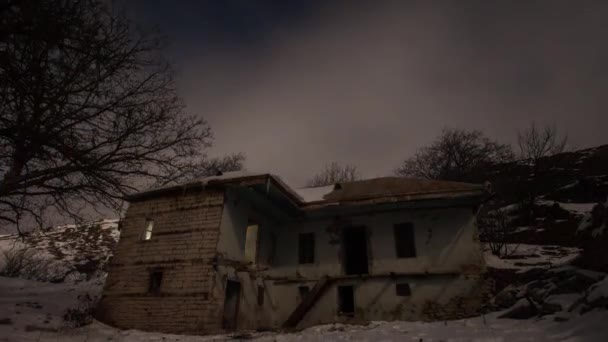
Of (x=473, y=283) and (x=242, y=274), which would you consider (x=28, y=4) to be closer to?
(x=242, y=274)

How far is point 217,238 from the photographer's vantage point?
452 inches

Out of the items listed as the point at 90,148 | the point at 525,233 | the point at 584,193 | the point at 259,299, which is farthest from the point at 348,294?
the point at 584,193

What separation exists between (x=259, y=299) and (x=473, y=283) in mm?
8663

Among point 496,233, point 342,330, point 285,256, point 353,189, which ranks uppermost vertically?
point 353,189

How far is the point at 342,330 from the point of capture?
9.11 metres

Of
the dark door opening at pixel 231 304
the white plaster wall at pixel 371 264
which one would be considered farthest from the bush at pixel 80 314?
the white plaster wall at pixel 371 264

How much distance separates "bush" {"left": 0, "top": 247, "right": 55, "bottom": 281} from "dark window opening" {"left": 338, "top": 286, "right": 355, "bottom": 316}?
68.7 ft

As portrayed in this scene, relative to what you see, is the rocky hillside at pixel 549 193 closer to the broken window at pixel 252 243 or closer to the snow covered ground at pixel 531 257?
the snow covered ground at pixel 531 257

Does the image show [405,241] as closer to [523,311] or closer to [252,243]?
[523,311]

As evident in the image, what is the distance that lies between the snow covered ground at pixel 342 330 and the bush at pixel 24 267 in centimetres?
1272

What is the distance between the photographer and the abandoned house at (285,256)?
11359 mm

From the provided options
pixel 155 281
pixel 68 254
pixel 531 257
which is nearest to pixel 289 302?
pixel 155 281

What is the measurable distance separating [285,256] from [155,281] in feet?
19.0

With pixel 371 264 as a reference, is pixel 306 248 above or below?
above
